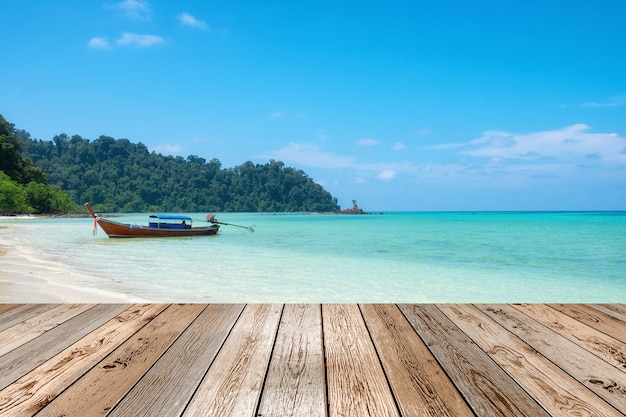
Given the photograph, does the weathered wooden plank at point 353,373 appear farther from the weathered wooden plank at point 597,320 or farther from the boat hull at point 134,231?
the boat hull at point 134,231

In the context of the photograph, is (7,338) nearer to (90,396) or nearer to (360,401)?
(90,396)

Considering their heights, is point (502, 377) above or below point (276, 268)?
above

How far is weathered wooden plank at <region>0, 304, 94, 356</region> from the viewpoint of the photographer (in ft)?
6.28

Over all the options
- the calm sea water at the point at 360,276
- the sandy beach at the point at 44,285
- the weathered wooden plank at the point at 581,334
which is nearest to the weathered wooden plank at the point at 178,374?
the weathered wooden plank at the point at 581,334

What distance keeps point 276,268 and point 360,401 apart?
7616mm

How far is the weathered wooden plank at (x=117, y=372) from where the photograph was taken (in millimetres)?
1297

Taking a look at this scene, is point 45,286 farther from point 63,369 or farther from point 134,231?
point 134,231

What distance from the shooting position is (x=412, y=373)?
156 cm

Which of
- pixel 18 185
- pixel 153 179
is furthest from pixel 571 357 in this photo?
pixel 153 179

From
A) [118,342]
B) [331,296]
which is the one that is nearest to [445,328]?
[118,342]

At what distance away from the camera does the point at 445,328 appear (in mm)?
2160

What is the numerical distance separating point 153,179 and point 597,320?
8702 centimetres

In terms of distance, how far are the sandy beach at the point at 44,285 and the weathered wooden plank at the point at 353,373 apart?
3699mm

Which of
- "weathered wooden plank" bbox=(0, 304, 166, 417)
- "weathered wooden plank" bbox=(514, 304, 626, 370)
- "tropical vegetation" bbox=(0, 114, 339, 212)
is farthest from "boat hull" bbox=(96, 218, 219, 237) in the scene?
"tropical vegetation" bbox=(0, 114, 339, 212)
